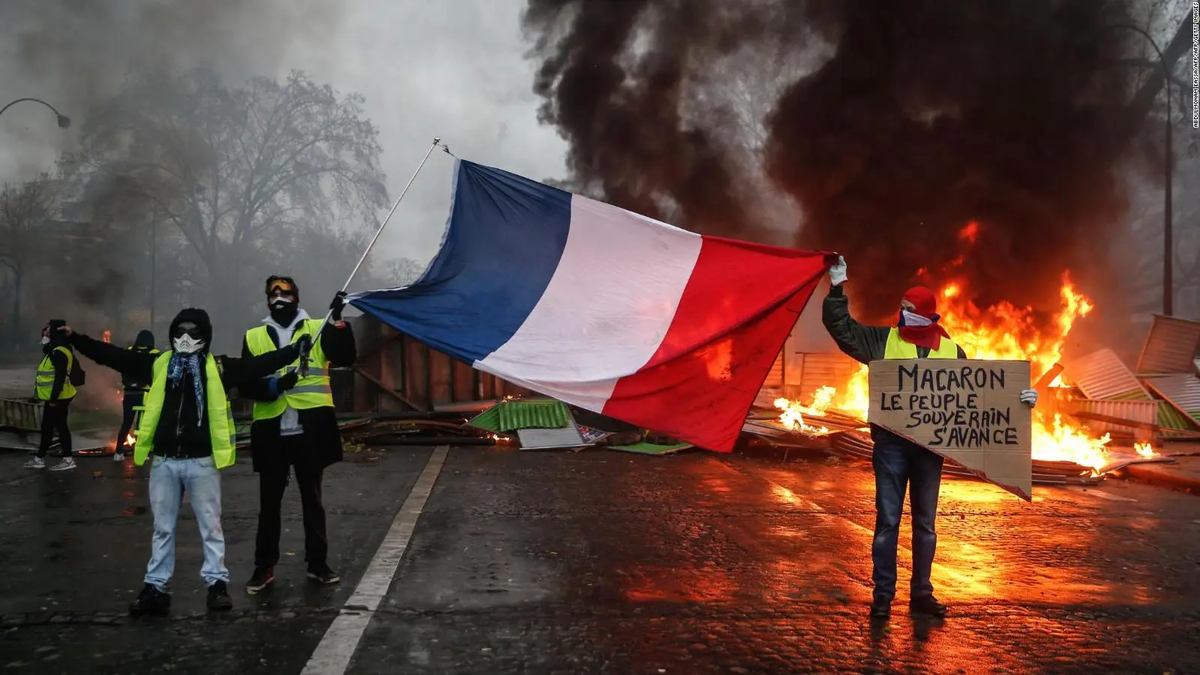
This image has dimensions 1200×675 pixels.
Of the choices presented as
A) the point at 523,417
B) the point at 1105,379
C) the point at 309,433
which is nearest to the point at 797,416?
the point at 523,417

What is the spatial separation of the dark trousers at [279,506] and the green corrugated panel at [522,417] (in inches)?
325

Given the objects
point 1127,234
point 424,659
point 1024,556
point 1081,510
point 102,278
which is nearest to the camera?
point 424,659

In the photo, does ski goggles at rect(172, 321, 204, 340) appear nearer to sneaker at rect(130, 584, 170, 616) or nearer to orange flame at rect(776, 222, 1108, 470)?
sneaker at rect(130, 584, 170, 616)

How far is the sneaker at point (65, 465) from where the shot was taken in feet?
35.7

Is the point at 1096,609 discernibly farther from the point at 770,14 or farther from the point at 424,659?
the point at 770,14

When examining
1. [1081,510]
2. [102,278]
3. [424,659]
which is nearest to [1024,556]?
[1081,510]

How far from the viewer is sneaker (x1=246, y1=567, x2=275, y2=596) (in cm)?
523

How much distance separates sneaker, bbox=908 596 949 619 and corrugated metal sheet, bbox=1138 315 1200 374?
15.2 metres

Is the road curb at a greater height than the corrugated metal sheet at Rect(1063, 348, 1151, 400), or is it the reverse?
the corrugated metal sheet at Rect(1063, 348, 1151, 400)

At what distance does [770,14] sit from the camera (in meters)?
22.2

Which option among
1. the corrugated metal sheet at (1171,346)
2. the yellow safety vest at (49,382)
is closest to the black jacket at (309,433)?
the yellow safety vest at (49,382)

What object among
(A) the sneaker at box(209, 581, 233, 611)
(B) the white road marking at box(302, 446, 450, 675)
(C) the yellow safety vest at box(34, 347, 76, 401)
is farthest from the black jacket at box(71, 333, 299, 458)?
(C) the yellow safety vest at box(34, 347, 76, 401)

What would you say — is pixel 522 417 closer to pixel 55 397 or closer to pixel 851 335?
pixel 55 397

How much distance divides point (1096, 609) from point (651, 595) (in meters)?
2.53
